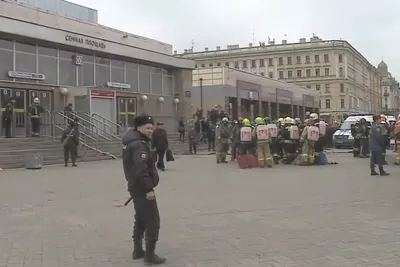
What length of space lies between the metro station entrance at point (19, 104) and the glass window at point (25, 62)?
112cm

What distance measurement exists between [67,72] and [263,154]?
15581 mm

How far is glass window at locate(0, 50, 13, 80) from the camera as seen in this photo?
25953mm

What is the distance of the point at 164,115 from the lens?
37.5 meters

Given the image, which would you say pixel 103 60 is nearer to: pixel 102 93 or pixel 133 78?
pixel 102 93

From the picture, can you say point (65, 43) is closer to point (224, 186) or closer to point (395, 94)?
point (224, 186)

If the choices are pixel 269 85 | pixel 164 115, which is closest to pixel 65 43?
pixel 164 115

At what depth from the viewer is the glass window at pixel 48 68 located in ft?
92.8

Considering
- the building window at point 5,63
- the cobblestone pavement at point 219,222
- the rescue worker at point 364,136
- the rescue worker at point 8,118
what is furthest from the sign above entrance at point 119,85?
the cobblestone pavement at point 219,222

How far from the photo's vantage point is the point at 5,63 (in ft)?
85.8

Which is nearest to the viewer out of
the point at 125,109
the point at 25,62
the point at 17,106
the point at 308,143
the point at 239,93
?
the point at 308,143

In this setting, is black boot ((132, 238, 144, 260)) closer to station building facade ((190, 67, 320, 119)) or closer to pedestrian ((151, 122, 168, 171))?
pedestrian ((151, 122, 168, 171))

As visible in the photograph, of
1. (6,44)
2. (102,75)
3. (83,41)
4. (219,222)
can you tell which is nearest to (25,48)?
(6,44)

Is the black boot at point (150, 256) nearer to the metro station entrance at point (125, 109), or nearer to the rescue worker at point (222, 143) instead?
the rescue worker at point (222, 143)

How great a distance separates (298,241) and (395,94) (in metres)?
164
